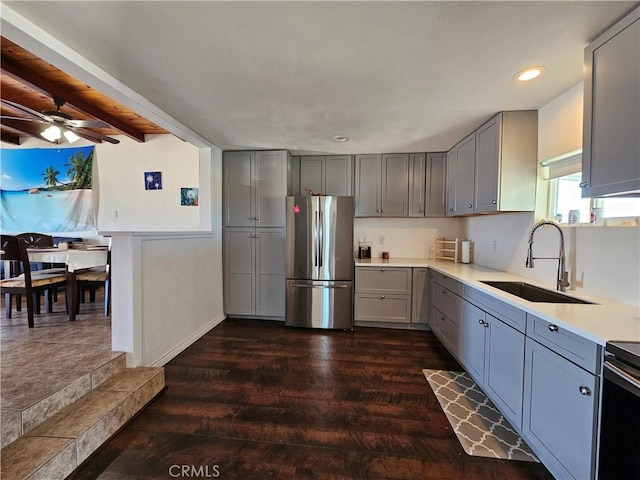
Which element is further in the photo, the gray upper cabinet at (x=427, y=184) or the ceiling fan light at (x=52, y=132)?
the gray upper cabinet at (x=427, y=184)

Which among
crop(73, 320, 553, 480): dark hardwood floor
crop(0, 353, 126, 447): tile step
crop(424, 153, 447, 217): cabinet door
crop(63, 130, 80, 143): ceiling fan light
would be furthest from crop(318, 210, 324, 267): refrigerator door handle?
crop(63, 130, 80, 143): ceiling fan light

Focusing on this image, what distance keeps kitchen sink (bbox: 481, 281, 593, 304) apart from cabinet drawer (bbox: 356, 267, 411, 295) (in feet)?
3.98

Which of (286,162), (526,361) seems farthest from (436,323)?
(286,162)

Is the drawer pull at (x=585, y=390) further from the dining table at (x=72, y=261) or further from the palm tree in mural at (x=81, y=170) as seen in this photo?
the palm tree in mural at (x=81, y=170)

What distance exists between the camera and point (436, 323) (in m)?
3.14

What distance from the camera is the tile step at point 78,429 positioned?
1.30 meters

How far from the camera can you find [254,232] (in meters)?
3.81

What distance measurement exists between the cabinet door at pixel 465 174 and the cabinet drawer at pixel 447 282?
2.54ft

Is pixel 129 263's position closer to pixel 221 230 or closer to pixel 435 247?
pixel 221 230

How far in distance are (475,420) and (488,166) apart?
84.6 inches

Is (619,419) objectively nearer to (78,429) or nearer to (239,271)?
(78,429)

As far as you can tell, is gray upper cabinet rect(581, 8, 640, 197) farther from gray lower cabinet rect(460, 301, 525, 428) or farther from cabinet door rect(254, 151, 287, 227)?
cabinet door rect(254, 151, 287, 227)

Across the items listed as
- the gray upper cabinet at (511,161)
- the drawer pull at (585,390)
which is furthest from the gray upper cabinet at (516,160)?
the drawer pull at (585,390)

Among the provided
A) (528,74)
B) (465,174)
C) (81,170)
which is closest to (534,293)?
(465,174)
